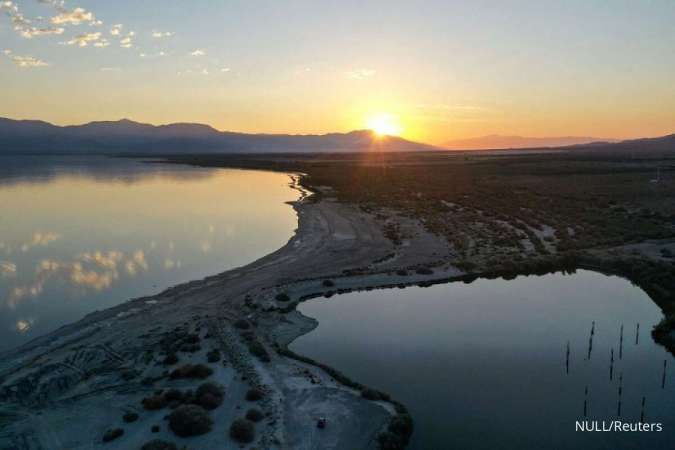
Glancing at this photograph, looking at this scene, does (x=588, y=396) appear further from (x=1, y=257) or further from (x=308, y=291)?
(x=1, y=257)

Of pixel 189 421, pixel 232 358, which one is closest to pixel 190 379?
pixel 232 358

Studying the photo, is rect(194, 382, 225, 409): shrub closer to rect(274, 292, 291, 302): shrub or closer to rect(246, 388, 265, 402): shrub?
rect(246, 388, 265, 402): shrub

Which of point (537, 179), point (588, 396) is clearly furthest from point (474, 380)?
point (537, 179)

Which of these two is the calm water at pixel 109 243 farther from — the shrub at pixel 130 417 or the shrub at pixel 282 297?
the shrub at pixel 130 417

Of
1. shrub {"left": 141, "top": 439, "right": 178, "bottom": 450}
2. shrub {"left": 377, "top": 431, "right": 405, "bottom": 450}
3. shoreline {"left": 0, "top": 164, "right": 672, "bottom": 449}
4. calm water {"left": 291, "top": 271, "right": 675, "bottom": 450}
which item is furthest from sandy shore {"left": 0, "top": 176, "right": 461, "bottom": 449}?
calm water {"left": 291, "top": 271, "right": 675, "bottom": 450}

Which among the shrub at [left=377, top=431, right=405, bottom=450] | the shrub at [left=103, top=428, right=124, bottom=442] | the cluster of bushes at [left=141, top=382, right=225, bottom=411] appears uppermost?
the cluster of bushes at [left=141, top=382, right=225, bottom=411]

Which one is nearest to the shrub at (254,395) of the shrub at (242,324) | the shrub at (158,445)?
the shrub at (158,445)

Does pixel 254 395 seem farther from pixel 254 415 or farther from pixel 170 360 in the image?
pixel 170 360
